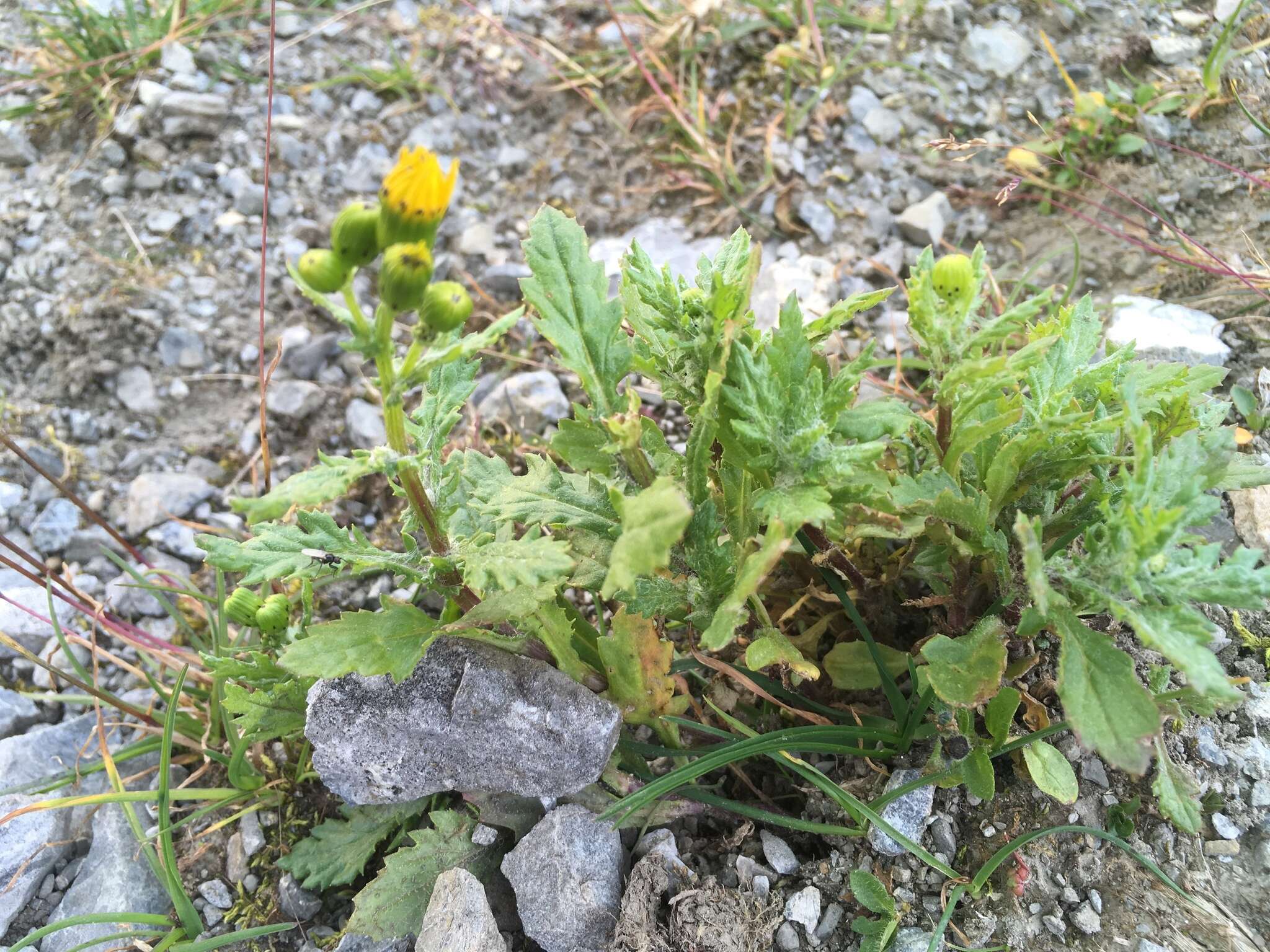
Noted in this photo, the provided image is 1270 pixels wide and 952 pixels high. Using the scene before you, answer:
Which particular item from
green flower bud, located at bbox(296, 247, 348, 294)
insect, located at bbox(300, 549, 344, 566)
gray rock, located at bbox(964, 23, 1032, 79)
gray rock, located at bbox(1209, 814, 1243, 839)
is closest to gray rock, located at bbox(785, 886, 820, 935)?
gray rock, located at bbox(1209, 814, 1243, 839)

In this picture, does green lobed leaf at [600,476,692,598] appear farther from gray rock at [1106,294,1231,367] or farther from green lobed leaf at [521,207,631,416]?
gray rock at [1106,294,1231,367]

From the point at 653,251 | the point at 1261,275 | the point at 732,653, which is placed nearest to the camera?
the point at 732,653

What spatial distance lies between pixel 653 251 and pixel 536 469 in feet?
5.28

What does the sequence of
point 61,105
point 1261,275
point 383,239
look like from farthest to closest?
1. point 61,105
2. point 1261,275
3. point 383,239

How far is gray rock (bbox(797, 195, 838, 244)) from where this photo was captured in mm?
3607

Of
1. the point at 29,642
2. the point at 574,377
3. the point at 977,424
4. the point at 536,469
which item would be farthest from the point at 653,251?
the point at 29,642

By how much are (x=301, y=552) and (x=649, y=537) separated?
82cm

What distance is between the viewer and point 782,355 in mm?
2027

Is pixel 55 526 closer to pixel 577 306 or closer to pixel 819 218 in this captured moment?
pixel 577 306

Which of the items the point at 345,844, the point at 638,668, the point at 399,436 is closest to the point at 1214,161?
the point at 638,668

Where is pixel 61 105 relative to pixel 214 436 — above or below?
above

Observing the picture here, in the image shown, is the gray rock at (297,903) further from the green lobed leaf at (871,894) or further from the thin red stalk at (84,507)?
the green lobed leaf at (871,894)

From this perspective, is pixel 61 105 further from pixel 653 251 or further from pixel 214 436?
pixel 653 251

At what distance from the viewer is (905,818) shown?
2174mm
